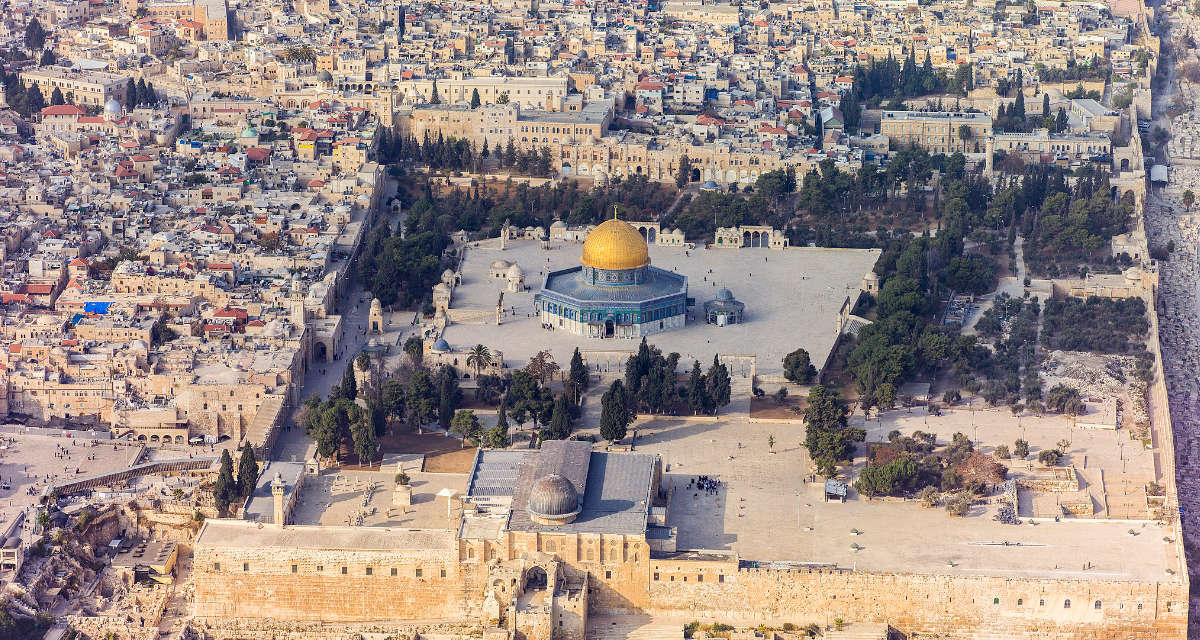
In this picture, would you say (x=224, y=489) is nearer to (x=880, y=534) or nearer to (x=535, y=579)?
(x=535, y=579)

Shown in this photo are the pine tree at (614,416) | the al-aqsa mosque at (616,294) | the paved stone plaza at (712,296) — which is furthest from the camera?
the al-aqsa mosque at (616,294)

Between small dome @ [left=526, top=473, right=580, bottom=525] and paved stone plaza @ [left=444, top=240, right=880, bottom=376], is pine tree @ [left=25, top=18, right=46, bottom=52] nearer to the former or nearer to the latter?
paved stone plaza @ [left=444, top=240, right=880, bottom=376]

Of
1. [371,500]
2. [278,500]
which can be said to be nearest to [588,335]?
[371,500]

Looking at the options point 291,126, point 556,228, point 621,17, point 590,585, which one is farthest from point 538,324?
point 621,17

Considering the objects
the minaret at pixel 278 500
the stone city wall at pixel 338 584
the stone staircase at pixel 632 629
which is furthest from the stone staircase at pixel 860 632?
the minaret at pixel 278 500

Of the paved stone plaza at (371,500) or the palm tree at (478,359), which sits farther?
the palm tree at (478,359)

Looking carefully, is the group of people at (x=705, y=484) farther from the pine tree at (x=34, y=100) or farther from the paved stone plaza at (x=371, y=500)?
the pine tree at (x=34, y=100)
